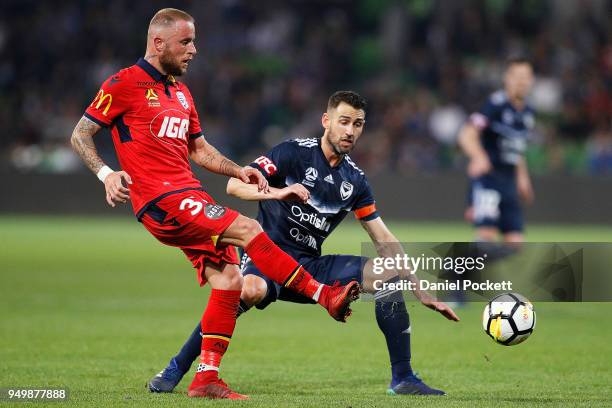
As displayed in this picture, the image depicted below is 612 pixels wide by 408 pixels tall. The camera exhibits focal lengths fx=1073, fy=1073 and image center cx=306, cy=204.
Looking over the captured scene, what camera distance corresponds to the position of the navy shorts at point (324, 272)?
6.55m

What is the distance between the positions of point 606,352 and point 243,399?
3.65m

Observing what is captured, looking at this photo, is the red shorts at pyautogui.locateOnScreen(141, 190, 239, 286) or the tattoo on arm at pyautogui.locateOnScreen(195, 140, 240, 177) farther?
the tattoo on arm at pyautogui.locateOnScreen(195, 140, 240, 177)

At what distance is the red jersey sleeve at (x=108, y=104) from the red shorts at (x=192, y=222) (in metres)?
0.56

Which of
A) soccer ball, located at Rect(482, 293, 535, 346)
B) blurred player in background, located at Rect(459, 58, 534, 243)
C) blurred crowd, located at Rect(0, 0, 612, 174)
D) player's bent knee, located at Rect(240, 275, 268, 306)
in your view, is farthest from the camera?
blurred crowd, located at Rect(0, 0, 612, 174)

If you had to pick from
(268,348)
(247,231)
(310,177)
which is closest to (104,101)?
(247,231)

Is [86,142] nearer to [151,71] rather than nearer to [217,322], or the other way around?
[151,71]

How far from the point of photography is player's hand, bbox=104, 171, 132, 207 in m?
5.56

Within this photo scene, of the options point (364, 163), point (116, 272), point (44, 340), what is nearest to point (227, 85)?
point (364, 163)

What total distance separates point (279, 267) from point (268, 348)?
108 inches

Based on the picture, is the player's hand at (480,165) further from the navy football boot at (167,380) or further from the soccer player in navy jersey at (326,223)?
the navy football boot at (167,380)

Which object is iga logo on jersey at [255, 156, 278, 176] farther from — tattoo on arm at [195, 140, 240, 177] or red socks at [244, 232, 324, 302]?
red socks at [244, 232, 324, 302]

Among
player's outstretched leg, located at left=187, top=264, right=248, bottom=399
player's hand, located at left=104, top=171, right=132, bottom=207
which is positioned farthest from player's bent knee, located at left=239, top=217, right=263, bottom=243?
player's hand, located at left=104, top=171, right=132, bottom=207

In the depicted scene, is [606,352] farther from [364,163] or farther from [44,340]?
[364,163]

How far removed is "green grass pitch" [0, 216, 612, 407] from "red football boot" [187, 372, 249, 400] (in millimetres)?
100
